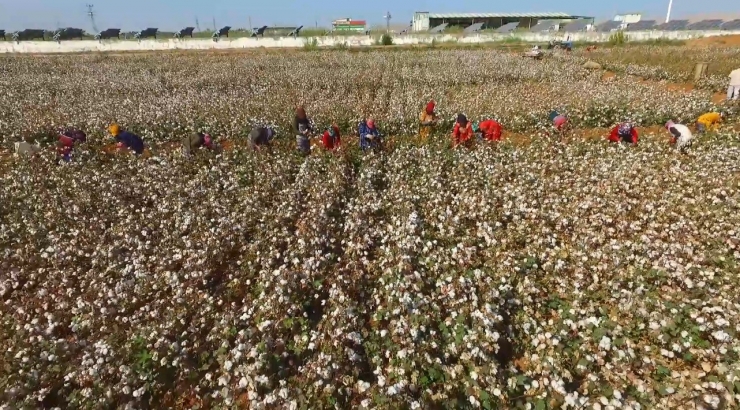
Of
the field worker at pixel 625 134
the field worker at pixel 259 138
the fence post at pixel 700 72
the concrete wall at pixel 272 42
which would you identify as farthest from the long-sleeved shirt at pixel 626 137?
the concrete wall at pixel 272 42

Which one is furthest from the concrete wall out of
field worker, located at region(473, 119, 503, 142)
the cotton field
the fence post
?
field worker, located at region(473, 119, 503, 142)

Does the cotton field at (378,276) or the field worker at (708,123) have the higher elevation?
the field worker at (708,123)

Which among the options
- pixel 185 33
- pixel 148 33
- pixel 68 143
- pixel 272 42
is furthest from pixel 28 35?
pixel 68 143

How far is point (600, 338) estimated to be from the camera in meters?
4.55

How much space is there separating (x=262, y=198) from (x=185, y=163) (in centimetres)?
319

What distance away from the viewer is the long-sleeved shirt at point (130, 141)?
10695 mm

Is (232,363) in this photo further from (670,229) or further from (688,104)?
(688,104)

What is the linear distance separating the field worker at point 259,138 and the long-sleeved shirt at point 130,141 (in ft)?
10.3

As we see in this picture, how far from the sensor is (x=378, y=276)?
20.0 feet

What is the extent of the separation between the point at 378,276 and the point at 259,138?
6.41m

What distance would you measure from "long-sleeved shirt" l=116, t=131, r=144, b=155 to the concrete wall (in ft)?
119

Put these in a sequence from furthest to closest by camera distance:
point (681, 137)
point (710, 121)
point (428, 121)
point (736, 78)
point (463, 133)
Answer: point (736, 78)
point (428, 121)
point (710, 121)
point (463, 133)
point (681, 137)

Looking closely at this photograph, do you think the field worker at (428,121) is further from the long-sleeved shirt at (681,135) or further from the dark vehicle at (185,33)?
the dark vehicle at (185,33)

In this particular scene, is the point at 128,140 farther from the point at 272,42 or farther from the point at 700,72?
the point at 272,42
